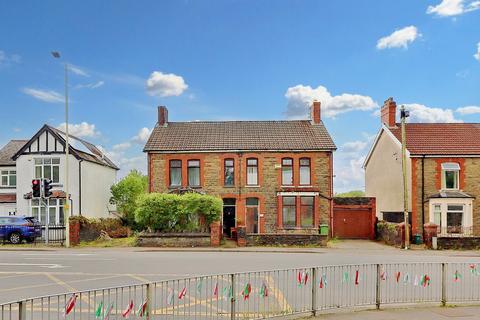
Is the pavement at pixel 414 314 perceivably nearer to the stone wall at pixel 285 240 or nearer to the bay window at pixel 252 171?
the stone wall at pixel 285 240

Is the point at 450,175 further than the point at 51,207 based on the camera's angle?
No

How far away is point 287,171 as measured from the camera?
36094mm

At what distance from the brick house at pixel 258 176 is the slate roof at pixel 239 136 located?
7 centimetres

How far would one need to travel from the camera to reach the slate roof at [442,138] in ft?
114

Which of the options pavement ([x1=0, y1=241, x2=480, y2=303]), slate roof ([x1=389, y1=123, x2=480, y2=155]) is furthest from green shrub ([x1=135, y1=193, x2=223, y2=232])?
slate roof ([x1=389, y1=123, x2=480, y2=155])

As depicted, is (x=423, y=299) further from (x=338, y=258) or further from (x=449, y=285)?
(x=338, y=258)

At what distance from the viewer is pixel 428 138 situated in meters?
36.6

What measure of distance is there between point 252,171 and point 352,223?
8372 millimetres

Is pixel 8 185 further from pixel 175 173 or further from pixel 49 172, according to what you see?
pixel 175 173

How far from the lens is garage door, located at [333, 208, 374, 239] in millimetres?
36531

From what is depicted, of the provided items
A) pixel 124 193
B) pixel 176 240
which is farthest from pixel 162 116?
pixel 176 240

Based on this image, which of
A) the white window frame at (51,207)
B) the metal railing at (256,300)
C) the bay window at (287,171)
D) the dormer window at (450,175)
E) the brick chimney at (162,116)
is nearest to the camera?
the metal railing at (256,300)

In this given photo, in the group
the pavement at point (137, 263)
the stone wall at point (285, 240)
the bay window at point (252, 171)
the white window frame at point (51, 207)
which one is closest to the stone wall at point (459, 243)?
the pavement at point (137, 263)

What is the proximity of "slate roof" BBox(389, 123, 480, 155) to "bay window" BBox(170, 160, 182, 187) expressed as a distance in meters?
16.4
